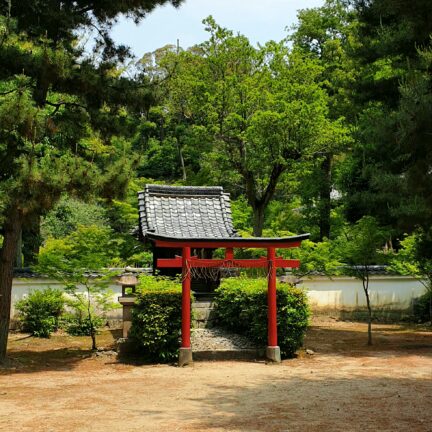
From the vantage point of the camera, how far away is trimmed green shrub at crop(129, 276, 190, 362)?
41.8 feet

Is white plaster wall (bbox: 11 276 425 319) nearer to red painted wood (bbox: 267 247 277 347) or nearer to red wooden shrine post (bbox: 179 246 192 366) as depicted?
red painted wood (bbox: 267 247 277 347)

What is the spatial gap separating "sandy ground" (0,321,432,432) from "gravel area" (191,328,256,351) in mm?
778

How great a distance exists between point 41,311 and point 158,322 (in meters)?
6.17

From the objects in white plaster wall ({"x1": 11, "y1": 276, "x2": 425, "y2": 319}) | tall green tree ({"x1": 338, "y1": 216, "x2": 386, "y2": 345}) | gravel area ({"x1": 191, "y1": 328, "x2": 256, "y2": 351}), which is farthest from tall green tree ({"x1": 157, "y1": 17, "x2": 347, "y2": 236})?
gravel area ({"x1": 191, "y1": 328, "x2": 256, "y2": 351})

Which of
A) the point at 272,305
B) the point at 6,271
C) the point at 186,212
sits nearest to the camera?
the point at 6,271

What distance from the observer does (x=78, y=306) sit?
14.7 m

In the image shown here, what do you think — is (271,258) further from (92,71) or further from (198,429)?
(198,429)

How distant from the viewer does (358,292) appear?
21.5m

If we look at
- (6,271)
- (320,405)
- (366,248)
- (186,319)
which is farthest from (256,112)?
(320,405)

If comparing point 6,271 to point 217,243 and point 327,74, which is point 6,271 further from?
point 327,74

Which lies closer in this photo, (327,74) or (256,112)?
(256,112)

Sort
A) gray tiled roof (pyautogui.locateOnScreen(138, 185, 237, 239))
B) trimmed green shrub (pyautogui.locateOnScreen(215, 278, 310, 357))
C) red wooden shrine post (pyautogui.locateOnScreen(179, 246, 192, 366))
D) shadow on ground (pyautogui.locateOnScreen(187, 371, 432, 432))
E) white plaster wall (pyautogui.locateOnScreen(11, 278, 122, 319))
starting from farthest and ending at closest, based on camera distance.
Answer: white plaster wall (pyautogui.locateOnScreen(11, 278, 122, 319)) → gray tiled roof (pyautogui.locateOnScreen(138, 185, 237, 239)) → trimmed green shrub (pyautogui.locateOnScreen(215, 278, 310, 357)) → red wooden shrine post (pyautogui.locateOnScreen(179, 246, 192, 366)) → shadow on ground (pyautogui.locateOnScreen(187, 371, 432, 432))

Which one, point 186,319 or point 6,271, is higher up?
point 6,271

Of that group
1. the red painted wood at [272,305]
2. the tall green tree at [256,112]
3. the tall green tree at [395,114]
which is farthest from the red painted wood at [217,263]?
the tall green tree at [256,112]
